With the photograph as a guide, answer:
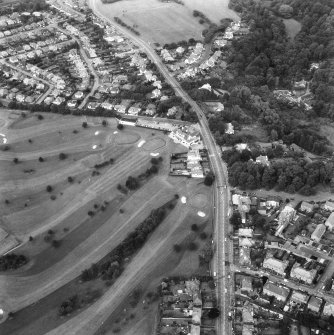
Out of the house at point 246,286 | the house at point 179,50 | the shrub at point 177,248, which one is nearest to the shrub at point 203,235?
the shrub at point 177,248

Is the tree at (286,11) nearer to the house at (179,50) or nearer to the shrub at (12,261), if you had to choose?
the house at (179,50)

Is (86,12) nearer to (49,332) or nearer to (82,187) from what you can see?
(82,187)

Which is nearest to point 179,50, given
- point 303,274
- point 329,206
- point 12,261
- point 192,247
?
point 329,206

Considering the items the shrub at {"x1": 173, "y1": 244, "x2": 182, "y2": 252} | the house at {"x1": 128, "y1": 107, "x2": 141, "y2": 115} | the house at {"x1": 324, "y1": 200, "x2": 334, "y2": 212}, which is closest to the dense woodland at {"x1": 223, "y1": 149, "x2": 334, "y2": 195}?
the house at {"x1": 324, "y1": 200, "x2": 334, "y2": 212}

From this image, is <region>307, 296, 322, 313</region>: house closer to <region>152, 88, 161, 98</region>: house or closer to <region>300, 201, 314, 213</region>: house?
<region>300, 201, 314, 213</region>: house

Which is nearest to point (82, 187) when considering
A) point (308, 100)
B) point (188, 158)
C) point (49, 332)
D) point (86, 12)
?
point (188, 158)
